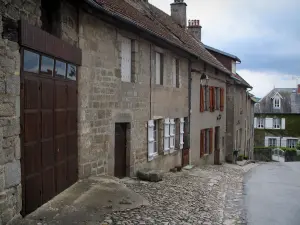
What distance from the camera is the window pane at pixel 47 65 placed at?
6073 millimetres

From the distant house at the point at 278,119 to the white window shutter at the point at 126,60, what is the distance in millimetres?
38107

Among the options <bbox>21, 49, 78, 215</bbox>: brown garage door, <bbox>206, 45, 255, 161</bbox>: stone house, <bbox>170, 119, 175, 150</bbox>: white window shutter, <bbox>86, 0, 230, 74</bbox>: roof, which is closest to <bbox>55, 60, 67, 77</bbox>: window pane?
<bbox>21, 49, 78, 215</bbox>: brown garage door

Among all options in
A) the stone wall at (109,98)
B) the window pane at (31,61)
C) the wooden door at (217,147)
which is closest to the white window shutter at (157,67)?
the stone wall at (109,98)

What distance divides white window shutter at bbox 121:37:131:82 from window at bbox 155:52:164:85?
2.08 meters

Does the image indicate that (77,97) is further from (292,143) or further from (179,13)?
(292,143)

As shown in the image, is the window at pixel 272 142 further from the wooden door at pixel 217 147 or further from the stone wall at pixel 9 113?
the stone wall at pixel 9 113

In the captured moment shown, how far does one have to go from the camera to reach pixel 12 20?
504cm

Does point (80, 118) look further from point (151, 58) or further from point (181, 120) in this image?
point (181, 120)

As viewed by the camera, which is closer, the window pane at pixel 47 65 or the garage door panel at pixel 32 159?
the garage door panel at pixel 32 159

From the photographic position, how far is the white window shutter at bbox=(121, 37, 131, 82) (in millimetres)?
9891

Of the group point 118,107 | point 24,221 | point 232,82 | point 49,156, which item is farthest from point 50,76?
point 232,82

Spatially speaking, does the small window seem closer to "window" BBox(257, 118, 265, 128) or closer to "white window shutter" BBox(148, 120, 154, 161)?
"window" BBox(257, 118, 265, 128)

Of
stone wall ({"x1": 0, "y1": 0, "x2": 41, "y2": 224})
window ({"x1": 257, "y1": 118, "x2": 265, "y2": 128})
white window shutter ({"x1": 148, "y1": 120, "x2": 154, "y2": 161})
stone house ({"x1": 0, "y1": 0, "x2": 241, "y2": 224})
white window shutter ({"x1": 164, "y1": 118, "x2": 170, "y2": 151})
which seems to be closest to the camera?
stone wall ({"x1": 0, "y1": 0, "x2": 41, "y2": 224})

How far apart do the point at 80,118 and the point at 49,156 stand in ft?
5.32
